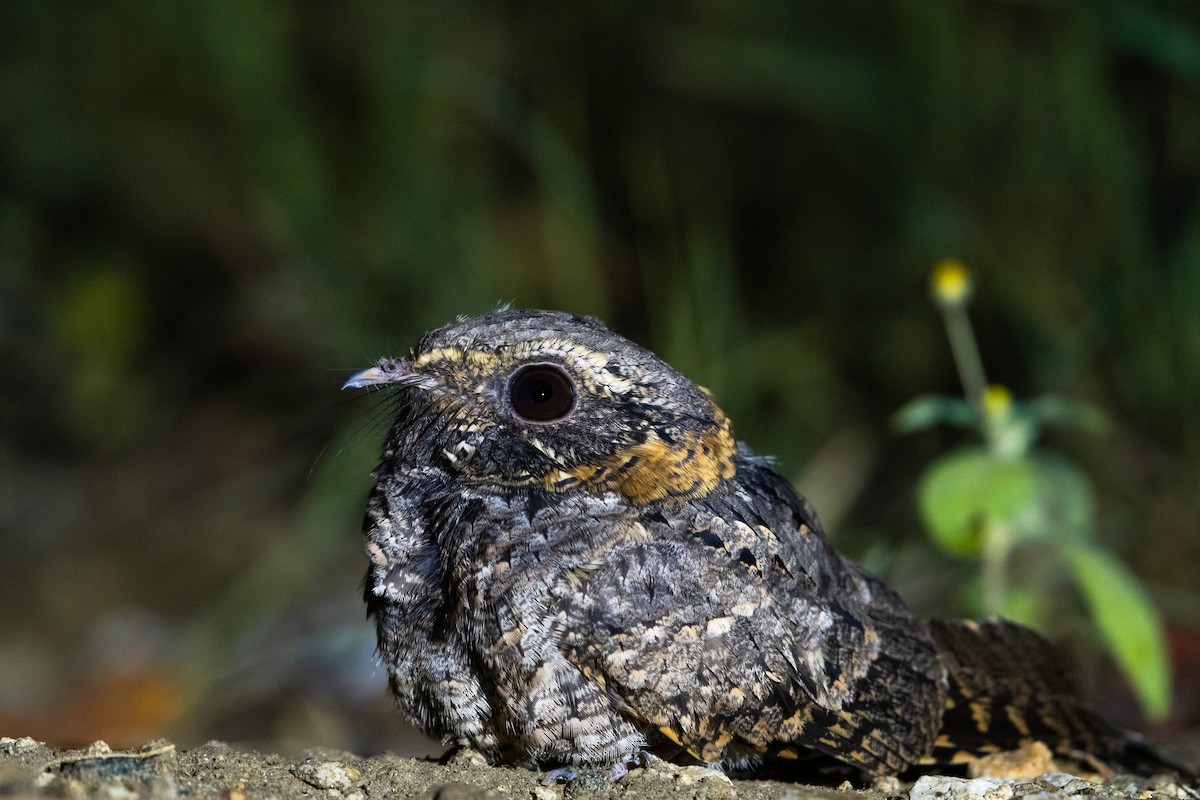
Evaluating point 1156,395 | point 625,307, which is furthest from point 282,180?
point 1156,395

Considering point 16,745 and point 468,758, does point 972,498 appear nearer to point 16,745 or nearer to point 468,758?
point 468,758

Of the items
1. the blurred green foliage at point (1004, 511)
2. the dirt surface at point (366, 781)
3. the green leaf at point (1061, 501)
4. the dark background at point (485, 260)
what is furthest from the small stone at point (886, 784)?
Answer: the dark background at point (485, 260)

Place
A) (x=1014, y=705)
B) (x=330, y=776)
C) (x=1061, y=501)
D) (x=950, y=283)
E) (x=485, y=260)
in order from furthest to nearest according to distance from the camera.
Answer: (x=485, y=260)
(x=1061, y=501)
(x=950, y=283)
(x=1014, y=705)
(x=330, y=776)

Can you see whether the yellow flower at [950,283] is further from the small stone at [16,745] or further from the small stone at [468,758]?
the small stone at [16,745]

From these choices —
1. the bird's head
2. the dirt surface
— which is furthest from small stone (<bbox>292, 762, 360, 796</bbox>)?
the bird's head

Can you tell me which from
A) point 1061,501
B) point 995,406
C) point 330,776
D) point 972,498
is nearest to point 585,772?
point 330,776

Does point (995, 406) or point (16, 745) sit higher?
point (995, 406)

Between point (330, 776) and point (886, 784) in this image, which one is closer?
point (330, 776)

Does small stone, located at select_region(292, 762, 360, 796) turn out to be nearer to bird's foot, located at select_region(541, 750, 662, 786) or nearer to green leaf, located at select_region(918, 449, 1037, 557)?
bird's foot, located at select_region(541, 750, 662, 786)
